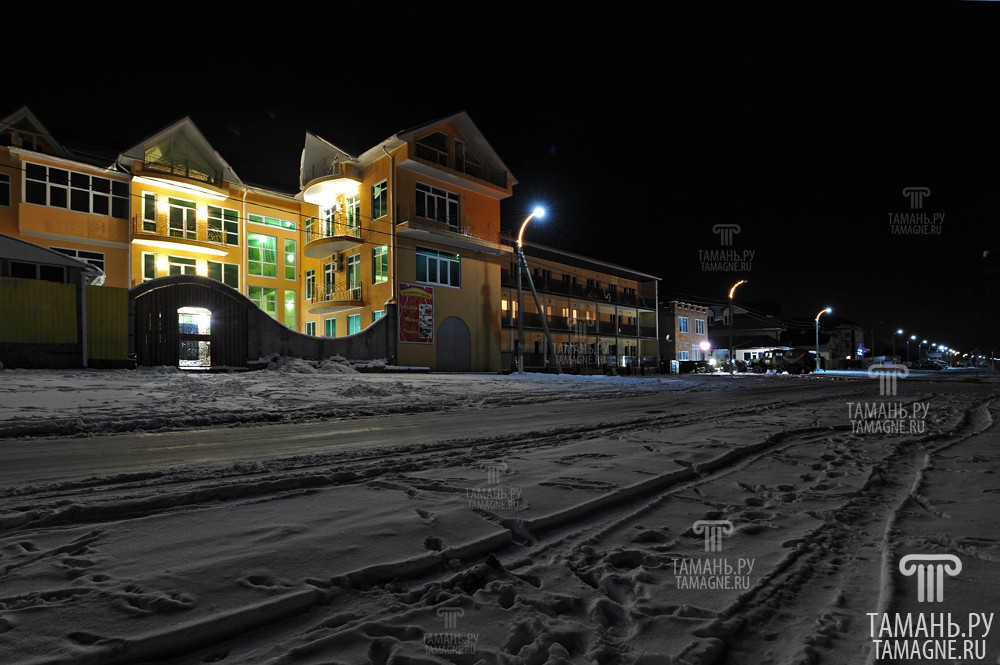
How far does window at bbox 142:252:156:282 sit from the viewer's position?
25909mm

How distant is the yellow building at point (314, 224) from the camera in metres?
24.1

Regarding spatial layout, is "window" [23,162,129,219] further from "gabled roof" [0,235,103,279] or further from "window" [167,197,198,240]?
"gabled roof" [0,235,103,279]

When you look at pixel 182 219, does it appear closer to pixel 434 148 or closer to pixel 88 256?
→ pixel 88 256

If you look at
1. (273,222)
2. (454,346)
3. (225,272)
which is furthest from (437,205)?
(225,272)

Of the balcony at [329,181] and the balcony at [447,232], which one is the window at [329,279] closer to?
the balcony at [329,181]

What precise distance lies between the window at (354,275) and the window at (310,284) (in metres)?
3.87

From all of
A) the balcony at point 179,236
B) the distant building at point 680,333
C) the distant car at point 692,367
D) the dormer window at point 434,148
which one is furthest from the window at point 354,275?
the distant building at point 680,333

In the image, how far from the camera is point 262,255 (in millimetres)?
30703

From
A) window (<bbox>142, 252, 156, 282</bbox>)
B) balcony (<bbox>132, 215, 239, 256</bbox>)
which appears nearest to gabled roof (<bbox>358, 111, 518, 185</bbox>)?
balcony (<bbox>132, 215, 239, 256</bbox>)

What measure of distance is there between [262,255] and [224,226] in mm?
2649

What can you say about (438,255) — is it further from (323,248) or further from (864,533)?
(864,533)

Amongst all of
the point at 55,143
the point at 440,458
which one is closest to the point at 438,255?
the point at 55,143

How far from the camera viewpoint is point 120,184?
25703 mm

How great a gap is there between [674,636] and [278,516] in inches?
102
